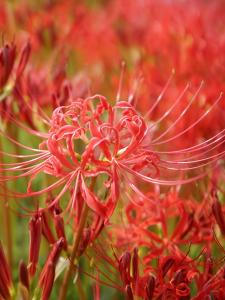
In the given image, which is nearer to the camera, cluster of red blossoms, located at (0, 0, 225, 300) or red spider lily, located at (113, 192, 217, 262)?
cluster of red blossoms, located at (0, 0, 225, 300)

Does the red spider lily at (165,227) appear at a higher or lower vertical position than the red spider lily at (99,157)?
lower

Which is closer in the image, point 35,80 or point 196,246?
point 196,246

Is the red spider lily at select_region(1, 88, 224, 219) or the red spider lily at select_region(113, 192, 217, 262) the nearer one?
the red spider lily at select_region(1, 88, 224, 219)

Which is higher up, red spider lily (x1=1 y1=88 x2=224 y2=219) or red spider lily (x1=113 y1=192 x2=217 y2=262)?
red spider lily (x1=1 y1=88 x2=224 y2=219)

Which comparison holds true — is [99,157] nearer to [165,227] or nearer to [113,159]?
[113,159]

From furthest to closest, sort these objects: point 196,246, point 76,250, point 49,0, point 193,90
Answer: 1. point 49,0
2. point 193,90
3. point 196,246
4. point 76,250

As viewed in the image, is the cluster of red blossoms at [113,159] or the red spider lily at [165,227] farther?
the red spider lily at [165,227]

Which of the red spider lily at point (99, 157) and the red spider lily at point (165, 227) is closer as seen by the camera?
the red spider lily at point (99, 157)

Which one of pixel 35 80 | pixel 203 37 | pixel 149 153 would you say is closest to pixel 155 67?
pixel 203 37

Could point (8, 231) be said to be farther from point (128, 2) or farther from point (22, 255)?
point (128, 2)
